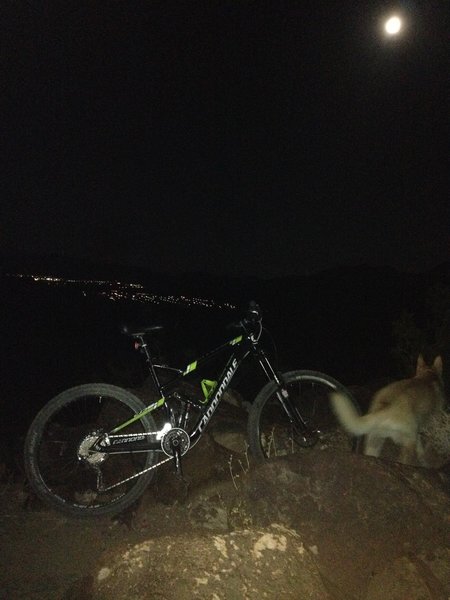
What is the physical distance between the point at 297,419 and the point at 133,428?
5.99ft

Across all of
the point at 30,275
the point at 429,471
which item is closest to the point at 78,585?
the point at 429,471

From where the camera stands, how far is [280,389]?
4.28 m

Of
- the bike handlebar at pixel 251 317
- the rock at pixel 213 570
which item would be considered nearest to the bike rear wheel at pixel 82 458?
the bike handlebar at pixel 251 317

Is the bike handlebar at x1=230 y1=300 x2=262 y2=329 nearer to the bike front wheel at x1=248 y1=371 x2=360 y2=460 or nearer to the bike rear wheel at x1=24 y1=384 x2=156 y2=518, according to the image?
the bike front wheel at x1=248 y1=371 x2=360 y2=460

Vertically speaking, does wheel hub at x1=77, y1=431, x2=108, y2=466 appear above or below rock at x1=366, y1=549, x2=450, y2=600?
below

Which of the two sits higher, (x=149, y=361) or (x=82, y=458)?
(x=149, y=361)


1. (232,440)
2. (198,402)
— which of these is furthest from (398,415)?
(198,402)

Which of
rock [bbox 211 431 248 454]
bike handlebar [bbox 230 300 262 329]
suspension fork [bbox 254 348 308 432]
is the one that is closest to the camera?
bike handlebar [bbox 230 300 262 329]

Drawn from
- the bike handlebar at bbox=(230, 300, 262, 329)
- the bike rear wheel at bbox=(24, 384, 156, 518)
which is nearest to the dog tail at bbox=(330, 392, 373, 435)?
the bike handlebar at bbox=(230, 300, 262, 329)

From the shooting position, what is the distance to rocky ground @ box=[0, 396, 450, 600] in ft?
6.30

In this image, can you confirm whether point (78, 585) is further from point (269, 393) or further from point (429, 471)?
point (429, 471)

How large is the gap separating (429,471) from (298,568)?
2006 millimetres

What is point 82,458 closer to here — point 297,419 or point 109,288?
point 297,419

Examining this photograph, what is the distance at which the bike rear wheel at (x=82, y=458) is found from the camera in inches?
145
